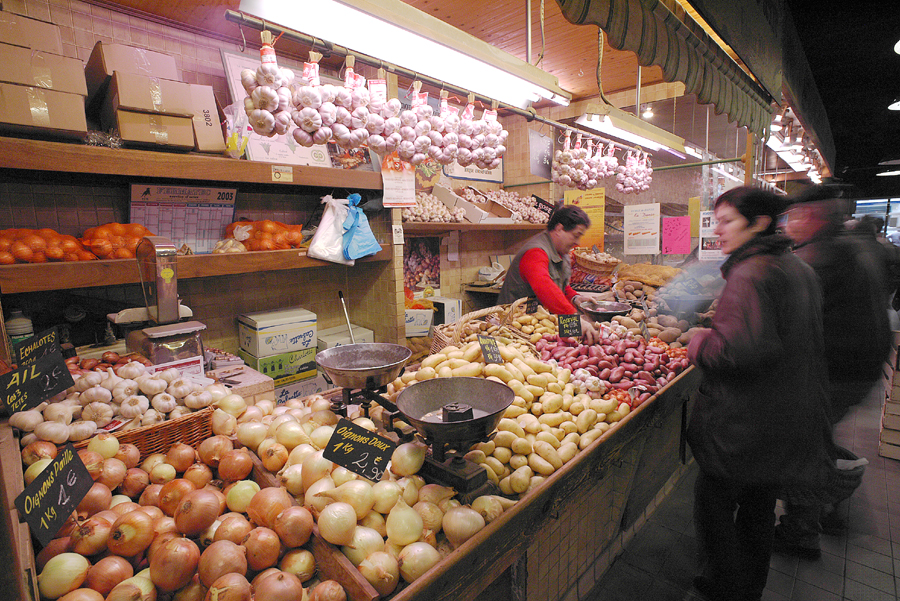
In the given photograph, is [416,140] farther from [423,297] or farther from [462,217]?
[423,297]

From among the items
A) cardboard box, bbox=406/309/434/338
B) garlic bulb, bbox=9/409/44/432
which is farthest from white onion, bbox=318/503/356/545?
cardboard box, bbox=406/309/434/338

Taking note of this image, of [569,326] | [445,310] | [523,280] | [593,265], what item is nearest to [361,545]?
[569,326]

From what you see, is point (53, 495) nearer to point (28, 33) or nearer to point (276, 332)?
point (276, 332)

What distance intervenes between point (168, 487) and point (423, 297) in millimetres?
3721

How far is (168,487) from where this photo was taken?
1290 millimetres

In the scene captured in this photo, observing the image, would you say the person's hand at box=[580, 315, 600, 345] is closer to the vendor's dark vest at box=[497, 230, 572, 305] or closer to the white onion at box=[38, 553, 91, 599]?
the vendor's dark vest at box=[497, 230, 572, 305]

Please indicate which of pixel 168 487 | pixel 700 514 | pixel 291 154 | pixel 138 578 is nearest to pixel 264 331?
pixel 291 154

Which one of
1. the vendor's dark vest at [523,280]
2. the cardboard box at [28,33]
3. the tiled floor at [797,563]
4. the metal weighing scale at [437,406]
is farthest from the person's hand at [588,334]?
the cardboard box at [28,33]

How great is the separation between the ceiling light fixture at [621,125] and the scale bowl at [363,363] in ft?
8.00

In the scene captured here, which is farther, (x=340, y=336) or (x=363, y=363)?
(x=340, y=336)

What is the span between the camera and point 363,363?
71.0 inches

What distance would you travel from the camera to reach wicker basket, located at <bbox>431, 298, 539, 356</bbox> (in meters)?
2.66

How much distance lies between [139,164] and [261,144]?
852 millimetres

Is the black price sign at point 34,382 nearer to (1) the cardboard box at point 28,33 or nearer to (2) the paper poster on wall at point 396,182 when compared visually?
(1) the cardboard box at point 28,33
